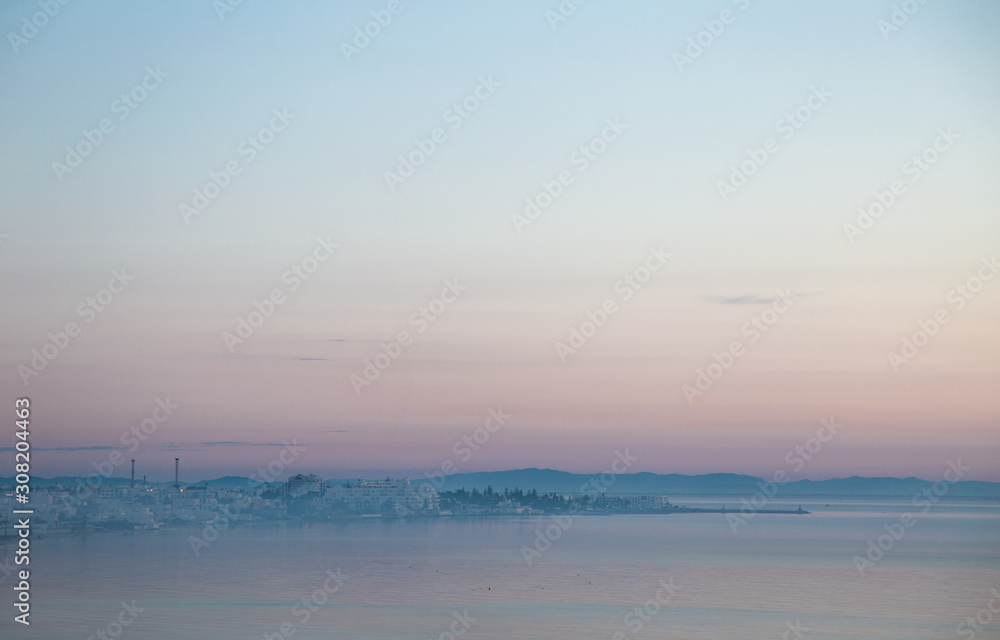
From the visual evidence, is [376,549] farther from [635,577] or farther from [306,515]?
[306,515]

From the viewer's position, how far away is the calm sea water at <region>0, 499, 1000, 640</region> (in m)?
22.6

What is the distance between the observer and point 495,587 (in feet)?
98.2

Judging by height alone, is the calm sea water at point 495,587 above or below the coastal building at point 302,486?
below

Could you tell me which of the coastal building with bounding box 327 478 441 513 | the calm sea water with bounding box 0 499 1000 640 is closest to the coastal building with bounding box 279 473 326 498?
the coastal building with bounding box 327 478 441 513

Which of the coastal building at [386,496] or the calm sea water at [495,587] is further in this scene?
the coastal building at [386,496]

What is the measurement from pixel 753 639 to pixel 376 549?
24.4m

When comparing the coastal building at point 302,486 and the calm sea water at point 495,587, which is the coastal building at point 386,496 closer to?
the coastal building at point 302,486

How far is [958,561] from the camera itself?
1575 inches

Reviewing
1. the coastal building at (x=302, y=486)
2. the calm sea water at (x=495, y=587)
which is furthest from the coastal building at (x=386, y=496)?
the calm sea water at (x=495, y=587)

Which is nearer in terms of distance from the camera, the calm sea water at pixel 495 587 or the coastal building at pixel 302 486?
the calm sea water at pixel 495 587

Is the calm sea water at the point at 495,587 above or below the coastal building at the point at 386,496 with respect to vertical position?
below

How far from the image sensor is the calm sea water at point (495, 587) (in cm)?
2264

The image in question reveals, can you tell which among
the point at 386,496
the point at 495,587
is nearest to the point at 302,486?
the point at 386,496

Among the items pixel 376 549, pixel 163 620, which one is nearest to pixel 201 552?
pixel 376 549
